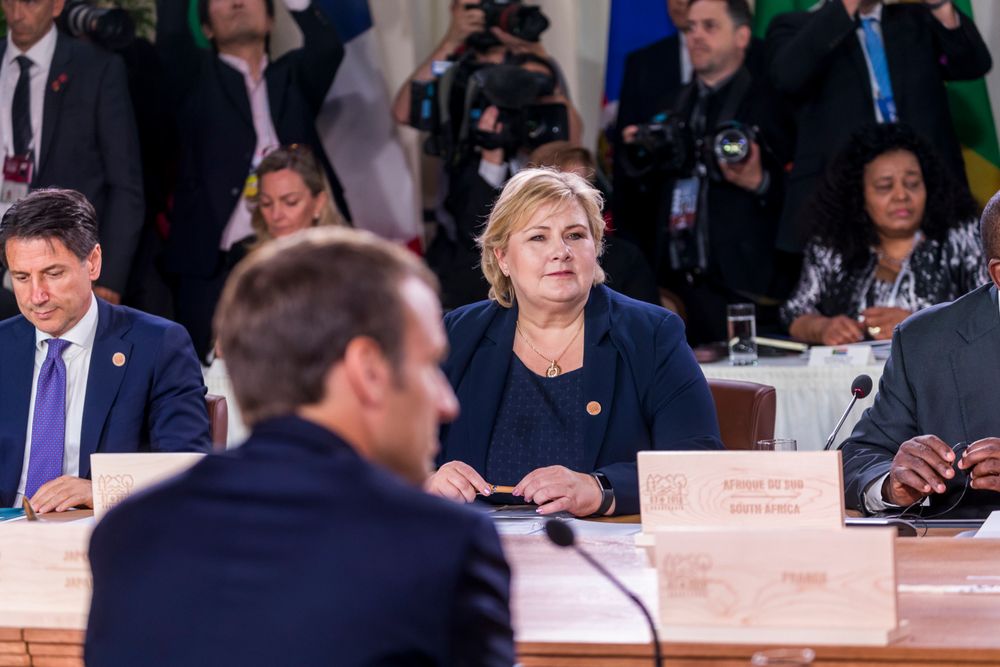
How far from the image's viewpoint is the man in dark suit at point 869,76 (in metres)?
5.20

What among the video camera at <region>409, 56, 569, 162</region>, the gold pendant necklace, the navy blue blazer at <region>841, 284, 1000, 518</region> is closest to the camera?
the navy blue blazer at <region>841, 284, 1000, 518</region>

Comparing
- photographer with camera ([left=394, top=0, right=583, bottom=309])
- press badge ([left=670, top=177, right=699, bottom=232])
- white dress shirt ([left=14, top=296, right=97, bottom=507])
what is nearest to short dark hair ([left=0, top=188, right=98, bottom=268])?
white dress shirt ([left=14, top=296, right=97, bottom=507])

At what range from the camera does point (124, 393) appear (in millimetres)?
2750

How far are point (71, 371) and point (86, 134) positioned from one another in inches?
109

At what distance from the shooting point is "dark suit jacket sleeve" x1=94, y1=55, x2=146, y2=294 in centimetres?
534

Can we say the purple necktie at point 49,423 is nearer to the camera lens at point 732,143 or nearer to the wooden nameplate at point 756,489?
the wooden nameplate at point 756,489

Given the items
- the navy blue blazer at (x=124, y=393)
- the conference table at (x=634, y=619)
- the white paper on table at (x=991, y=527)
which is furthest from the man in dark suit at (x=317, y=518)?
the navy blue blazer at (x=124, y=393)

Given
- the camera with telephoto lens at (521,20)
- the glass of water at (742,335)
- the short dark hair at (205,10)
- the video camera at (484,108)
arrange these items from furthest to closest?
the short dark hair at (205,10) < the camera with telephoto lens at (521,20) < the video camera at (484,108) < the glass of water at (742,335)

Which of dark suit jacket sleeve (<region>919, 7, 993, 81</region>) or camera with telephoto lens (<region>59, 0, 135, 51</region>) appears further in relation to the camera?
camera with telephoto lens (<region>59, 0, 135, 51</region>)

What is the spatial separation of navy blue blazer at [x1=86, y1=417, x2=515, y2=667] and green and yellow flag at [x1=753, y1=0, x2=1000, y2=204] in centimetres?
501

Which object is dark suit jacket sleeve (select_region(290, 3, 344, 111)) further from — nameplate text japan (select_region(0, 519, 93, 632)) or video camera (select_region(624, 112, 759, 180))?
nameplate text japan (select_region(0, 519, 93, 632))

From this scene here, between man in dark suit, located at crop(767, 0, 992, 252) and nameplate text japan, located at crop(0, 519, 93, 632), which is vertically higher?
man in dark suit, located at crop(767, 0, 992, 252)

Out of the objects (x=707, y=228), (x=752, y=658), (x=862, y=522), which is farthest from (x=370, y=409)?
(x=707, y=228)

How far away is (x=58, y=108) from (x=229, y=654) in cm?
470
